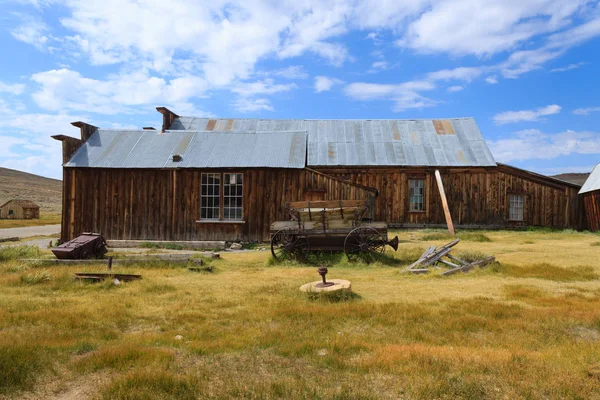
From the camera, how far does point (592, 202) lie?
77.9 feet

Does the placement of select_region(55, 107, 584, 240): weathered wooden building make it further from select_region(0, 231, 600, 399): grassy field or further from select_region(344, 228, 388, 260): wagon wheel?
select_region(0, 231, 600, 399): grassy field

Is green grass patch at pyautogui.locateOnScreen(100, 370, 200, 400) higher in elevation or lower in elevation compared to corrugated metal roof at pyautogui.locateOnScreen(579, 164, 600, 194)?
lower

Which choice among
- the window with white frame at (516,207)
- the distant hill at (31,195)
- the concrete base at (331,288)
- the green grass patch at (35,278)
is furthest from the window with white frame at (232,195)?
the distant hill at (31,195)

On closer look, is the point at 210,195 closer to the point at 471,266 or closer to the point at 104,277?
the point at 104,277

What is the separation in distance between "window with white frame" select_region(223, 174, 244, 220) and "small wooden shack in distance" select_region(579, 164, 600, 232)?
17.7 meters

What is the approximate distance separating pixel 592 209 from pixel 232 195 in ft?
60.8

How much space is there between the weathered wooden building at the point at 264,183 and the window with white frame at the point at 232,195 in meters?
0.04

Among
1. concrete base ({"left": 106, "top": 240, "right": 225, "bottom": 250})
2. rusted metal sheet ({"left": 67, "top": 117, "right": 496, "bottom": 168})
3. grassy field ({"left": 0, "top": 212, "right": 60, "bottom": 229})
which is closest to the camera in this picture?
concrete base ({"left": 106, "top": 240, "right": 225, "bottom": 250})

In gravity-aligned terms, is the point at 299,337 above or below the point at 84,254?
below

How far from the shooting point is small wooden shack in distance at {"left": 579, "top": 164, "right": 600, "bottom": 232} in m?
23.3

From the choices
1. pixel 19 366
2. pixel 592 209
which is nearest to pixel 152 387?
pixel 19 366

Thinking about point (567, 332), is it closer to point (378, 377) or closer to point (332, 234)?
point (378, 377)

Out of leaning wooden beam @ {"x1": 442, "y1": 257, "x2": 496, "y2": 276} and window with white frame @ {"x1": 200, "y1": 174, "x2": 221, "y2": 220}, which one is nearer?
leaning wooden beam @ {"x1": 442, "y1": 257, "x2": 496, "y2": 276}

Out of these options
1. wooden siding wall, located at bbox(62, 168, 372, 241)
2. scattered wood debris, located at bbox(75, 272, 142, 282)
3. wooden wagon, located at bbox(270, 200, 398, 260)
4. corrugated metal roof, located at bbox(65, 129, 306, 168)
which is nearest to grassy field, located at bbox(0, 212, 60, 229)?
corrugated metal roof, located at bbox(65, 129, 306, 168)
